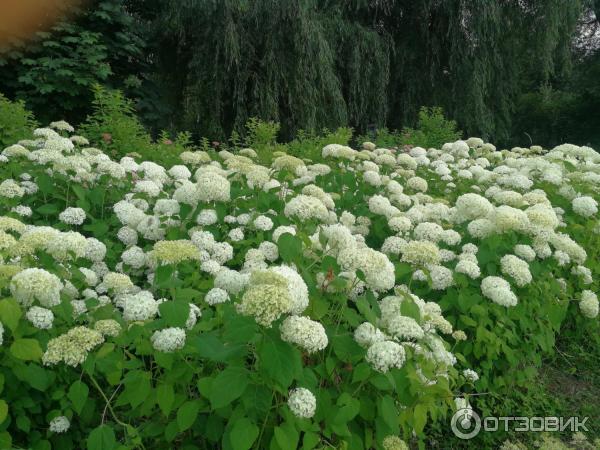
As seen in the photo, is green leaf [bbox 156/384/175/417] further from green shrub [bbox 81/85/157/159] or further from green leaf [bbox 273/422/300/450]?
green shrub [bbox 81/85/157/159]

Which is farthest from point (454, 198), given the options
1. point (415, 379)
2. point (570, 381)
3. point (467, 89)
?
point (467, 89)

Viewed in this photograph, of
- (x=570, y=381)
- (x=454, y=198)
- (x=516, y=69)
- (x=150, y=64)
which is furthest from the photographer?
(x=516, y=69)

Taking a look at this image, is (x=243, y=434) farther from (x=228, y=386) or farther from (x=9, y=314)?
(x=9, y=314)

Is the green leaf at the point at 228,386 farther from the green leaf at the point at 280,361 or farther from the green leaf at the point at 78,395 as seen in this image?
the green leaf at the point at 78,395

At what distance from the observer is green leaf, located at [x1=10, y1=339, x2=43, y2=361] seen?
127 centimetres

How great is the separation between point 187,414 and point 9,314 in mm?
510

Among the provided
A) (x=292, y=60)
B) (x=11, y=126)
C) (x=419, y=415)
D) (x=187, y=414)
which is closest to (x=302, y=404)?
(x=187, y=414)

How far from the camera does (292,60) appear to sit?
26.3 feet

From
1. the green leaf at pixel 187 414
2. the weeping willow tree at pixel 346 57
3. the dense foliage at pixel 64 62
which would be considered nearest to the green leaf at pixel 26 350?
the green leaf at pixel 187 414

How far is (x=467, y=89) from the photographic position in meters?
9.32

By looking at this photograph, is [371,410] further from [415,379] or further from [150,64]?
[150,64]

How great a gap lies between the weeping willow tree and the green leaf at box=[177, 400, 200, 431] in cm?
698

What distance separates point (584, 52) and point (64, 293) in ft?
68.2

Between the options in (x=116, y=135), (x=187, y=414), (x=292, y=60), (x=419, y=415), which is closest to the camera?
(x=187, y=414)
